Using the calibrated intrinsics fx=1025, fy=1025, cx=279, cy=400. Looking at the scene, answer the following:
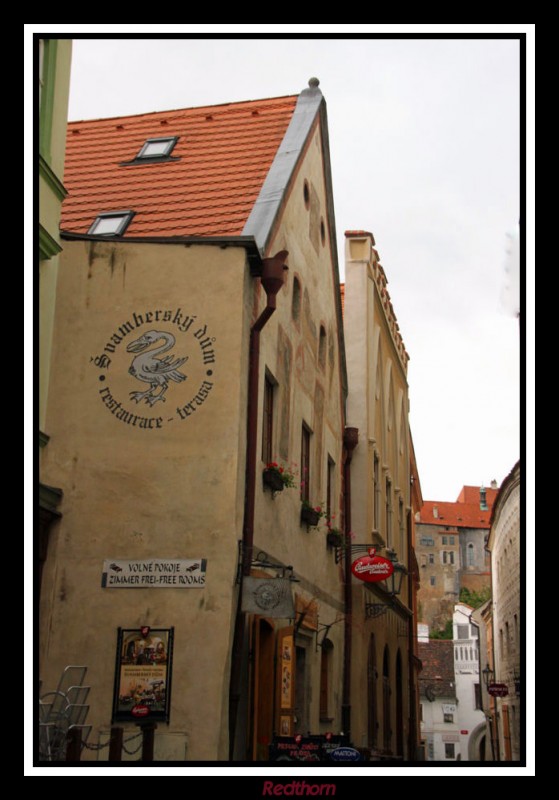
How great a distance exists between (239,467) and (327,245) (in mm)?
8059

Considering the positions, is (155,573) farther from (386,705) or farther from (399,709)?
(399,709)

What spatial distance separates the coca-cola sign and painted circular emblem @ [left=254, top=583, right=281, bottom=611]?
233 inches

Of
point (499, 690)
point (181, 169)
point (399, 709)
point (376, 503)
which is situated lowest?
point (499, 690)

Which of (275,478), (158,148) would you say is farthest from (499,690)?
(158,148)

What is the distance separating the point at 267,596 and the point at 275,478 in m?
2.08

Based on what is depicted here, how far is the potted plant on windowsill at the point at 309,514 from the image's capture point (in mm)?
15711

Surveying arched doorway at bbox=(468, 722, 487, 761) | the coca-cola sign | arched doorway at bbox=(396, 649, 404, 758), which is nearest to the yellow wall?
the coca-cola sign

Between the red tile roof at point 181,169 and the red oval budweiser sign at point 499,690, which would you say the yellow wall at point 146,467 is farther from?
the red oval budweiser sign at point 499,690

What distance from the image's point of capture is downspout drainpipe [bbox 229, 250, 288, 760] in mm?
11375

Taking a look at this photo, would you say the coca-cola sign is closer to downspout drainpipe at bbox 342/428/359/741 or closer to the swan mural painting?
downspout drainpipe at bbox 342/428/359/741

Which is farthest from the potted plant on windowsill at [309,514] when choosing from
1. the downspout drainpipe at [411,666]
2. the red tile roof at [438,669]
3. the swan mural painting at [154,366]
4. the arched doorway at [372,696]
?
the red tile roof at [438,669]

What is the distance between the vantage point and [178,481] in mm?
12062

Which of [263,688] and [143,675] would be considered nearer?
[143,675]
